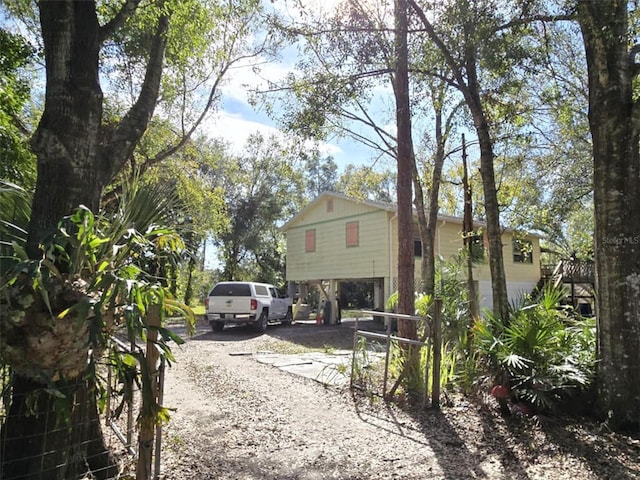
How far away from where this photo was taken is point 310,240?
2134cm

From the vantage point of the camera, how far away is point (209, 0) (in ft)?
21.7

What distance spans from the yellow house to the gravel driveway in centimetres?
1083

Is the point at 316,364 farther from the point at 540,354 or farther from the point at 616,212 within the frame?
the point at 616,212

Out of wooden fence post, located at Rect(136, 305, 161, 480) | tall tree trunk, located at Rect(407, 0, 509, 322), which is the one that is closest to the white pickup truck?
→ tall tree trunk, located at Rect(407, 0, 509, 322)

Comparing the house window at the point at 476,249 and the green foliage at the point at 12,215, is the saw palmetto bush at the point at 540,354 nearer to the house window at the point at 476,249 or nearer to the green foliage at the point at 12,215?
the house window at the point at 476,249

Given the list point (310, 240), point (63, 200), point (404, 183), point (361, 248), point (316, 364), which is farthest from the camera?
point (310, 240)

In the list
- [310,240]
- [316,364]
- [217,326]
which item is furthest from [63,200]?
[310,240]

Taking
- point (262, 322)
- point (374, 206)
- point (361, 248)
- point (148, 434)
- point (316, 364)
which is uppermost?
point (374, 206)

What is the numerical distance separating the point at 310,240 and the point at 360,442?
54.9 ft

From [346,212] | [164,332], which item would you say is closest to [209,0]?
[164,332]

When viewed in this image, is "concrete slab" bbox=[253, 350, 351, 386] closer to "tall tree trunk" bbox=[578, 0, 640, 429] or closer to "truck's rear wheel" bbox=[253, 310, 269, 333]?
"tall tree trunk" bbox=[578, 0, 640, 429]

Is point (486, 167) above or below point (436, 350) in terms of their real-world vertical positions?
above

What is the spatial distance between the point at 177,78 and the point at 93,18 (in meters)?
9.36

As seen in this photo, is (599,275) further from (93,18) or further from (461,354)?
(93,18)
